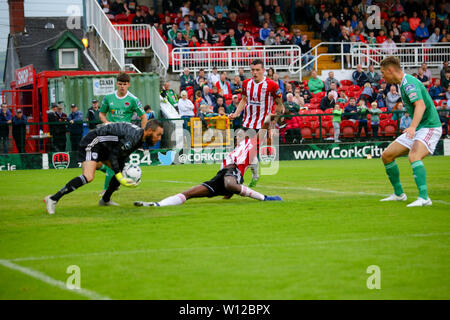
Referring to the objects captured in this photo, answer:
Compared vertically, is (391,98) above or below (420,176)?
above

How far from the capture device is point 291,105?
83.5 ft

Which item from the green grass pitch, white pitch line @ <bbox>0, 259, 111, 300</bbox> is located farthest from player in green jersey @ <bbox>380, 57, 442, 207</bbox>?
white pitch line @ <bbox>0, 259, 111, 300</bbox>

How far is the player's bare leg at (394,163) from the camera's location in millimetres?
10148

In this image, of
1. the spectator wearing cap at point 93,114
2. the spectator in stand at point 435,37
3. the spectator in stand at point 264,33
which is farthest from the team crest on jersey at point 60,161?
the spectator in stand at point 435,37

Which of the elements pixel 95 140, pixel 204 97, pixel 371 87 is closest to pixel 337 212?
pixel 95 140

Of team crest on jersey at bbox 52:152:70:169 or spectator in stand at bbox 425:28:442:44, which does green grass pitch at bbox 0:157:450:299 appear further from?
spectator in stand at bbox 425:28:442:44

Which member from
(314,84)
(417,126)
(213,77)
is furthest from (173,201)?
(314,84)

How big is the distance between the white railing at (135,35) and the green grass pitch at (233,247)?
19720 mm

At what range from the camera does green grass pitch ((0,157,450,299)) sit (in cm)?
529

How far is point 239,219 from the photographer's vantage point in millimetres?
9016

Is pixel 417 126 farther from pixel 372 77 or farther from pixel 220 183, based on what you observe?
pixel 372 77

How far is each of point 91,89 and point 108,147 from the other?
16.6m

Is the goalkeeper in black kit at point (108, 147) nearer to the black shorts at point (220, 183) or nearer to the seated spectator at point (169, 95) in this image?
the black shorts at point (220, 183)
